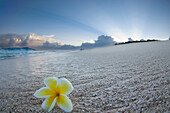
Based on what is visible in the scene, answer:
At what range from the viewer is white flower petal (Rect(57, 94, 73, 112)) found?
0.51 m

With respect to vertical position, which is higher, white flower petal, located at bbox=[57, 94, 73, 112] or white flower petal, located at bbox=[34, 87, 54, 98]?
white flower petal, located at bbox=[34, 87, 54, 98]

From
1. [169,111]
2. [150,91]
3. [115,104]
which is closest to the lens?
[169,111]

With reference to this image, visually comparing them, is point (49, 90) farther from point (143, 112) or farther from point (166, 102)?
point (166, 102)

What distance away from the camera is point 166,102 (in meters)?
0.55

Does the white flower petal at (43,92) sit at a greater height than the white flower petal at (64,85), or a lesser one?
lesser

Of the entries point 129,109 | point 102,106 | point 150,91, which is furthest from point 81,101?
point 150,91

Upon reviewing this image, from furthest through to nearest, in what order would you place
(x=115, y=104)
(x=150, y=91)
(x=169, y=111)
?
(x=150, y=91) < (x=115, y=104) < (x=169, y=111)

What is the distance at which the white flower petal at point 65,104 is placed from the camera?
0.51 meters

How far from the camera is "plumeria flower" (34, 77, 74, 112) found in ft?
1.69

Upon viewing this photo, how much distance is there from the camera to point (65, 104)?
520mm

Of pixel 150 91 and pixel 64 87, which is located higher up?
pixel 64 87

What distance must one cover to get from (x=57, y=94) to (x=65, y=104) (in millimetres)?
112

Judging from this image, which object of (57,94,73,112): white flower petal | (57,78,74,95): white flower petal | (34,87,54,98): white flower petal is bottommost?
(57,94,73,112): white flower petal

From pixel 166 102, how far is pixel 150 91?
0.14 meters
